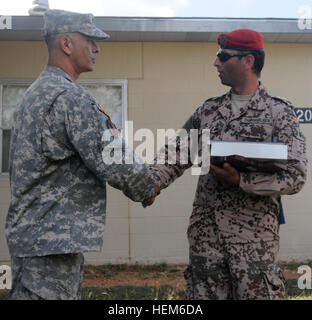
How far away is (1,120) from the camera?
23.0 ft

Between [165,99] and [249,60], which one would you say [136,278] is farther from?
[249,60]

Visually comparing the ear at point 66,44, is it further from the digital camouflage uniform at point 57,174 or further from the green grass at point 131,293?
the green grass at point 131,293

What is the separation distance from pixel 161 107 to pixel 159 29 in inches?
46.7

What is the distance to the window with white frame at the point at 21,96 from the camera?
7.05 m

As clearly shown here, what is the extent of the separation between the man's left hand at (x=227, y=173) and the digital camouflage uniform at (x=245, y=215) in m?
0.05

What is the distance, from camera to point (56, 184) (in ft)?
8.00

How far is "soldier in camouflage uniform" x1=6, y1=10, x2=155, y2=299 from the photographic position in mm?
2395

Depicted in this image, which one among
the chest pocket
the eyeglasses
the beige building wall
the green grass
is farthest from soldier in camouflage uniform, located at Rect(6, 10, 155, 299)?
the beige building wall

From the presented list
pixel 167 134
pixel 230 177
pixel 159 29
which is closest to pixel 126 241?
pixel 167 134

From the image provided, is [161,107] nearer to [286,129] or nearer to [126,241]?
[126,241]

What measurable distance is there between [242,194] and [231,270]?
461 millimetres

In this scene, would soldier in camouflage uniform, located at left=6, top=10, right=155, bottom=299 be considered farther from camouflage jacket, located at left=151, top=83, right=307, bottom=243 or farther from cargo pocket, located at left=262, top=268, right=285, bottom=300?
cargo pocket, located at left=262, top=268, right=285, bottom=300

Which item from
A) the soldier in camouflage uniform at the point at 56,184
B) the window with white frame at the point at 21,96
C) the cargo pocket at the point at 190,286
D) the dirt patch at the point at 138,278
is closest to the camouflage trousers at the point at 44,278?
the soldier in camouflage uniform at the point at 56,184

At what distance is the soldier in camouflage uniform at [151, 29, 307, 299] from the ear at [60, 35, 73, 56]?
972mm
